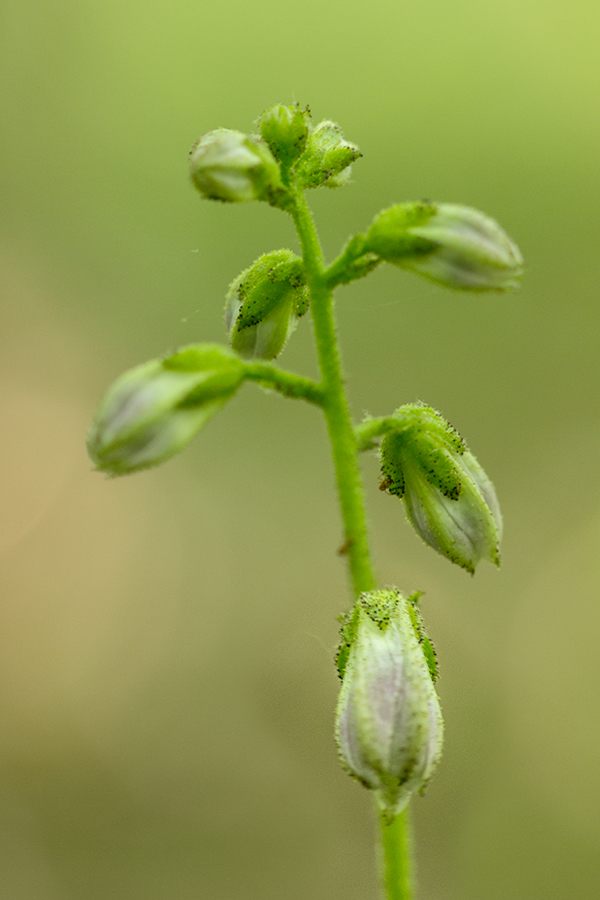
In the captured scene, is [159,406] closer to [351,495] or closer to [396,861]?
[351,495]

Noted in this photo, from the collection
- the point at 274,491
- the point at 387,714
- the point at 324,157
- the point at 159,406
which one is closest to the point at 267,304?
the point at 324,157

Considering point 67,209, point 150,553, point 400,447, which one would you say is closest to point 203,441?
point 150,553

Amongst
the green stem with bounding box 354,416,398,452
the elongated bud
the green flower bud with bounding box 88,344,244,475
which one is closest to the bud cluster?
the green flower bud with bounding box 88,344,244,475

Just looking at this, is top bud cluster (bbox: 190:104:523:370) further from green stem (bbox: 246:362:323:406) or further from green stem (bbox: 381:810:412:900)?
green stem (bbox: 381:810:412:900)

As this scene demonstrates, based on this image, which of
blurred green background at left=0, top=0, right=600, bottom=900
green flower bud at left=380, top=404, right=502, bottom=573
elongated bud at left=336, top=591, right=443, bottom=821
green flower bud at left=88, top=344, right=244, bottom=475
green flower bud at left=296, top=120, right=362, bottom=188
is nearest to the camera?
elongated bud at left=336, top=591, right=443, bottom=821

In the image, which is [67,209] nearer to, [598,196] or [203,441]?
[203,441]

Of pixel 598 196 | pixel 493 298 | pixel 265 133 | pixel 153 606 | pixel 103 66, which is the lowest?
pixel 265 133
